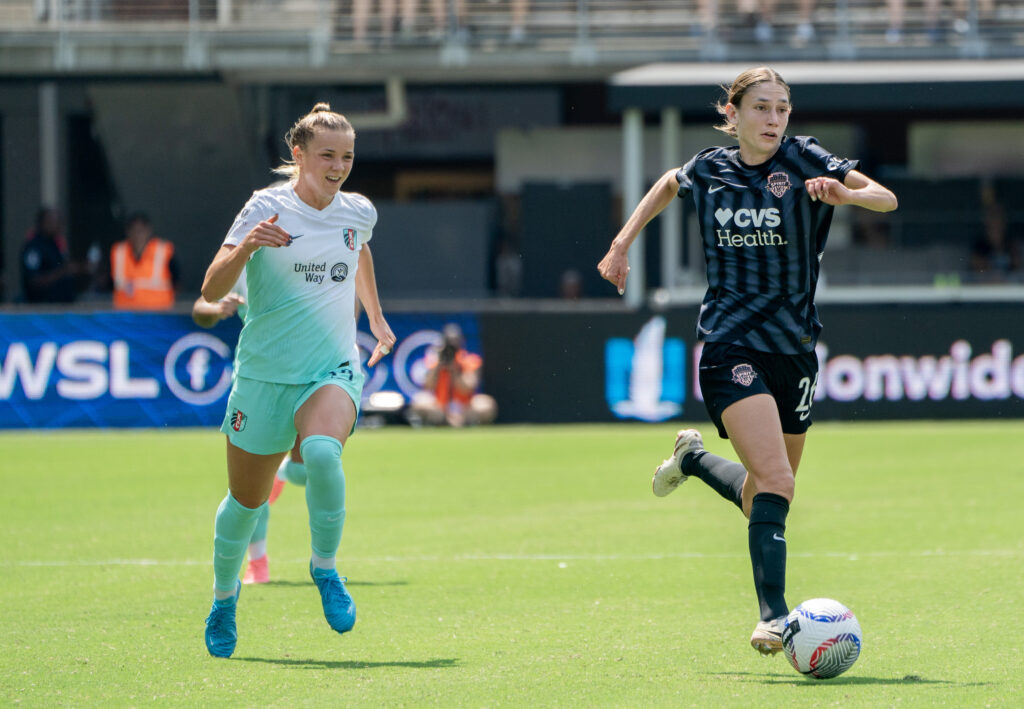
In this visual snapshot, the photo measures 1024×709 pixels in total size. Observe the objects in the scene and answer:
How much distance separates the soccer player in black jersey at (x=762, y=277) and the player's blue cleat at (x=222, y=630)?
1.96 m

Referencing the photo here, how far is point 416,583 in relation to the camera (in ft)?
25.9

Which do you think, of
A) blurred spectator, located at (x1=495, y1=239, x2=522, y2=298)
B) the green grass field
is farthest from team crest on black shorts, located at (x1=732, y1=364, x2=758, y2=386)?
blurred spectator, located at (x1=495, y1=239, x2=522, y2=298)

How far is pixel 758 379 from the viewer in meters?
5.78

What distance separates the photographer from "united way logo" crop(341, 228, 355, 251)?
6.26m

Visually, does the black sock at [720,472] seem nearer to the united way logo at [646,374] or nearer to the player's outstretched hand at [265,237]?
the player's outstretched hand at [265,237]

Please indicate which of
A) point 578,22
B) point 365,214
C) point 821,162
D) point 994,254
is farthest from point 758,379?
point 578,22

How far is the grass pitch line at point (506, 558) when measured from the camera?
8602mm

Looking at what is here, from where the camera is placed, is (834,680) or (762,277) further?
(762,277)

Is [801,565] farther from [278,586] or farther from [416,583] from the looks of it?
[278,586]

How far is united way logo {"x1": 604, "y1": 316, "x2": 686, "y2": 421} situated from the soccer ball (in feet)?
44.3

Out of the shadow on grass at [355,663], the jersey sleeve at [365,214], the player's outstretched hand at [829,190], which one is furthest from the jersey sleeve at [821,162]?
the shadow on grass at [355,663]

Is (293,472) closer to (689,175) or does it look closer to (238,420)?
(238,420)

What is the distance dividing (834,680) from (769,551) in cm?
49

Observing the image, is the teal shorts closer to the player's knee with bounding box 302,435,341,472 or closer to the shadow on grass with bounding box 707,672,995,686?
the player's knee with bounding box 302,435,341,472
